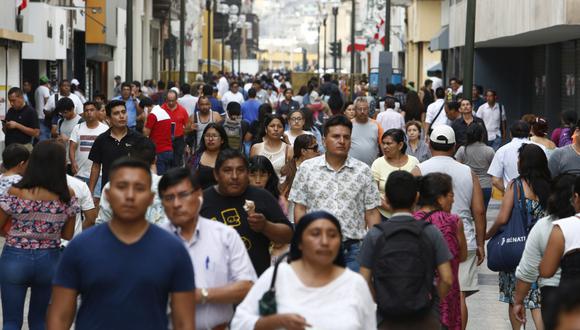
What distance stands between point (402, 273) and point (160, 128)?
1036cm

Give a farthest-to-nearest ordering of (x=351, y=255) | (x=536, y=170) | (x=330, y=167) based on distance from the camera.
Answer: (x=536, y=170), (x=330, y=167), (x=351, y=255)

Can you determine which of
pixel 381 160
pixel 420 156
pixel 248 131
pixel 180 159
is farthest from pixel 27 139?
pixel 381 160

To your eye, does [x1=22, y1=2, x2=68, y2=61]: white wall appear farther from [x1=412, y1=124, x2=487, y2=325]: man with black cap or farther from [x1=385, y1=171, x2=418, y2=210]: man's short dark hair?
[x1=385, y1=171, x2=418, y2=210]: man's short dark hair

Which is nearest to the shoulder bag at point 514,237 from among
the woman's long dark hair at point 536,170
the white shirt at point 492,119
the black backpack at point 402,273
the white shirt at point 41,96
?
the woman's long dark hair at point 536,170

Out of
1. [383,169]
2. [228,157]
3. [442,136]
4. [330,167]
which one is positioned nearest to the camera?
[228,157]

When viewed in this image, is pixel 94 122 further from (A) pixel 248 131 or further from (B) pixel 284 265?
(B) pixel 284 265

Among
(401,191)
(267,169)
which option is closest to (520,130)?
(267,169)

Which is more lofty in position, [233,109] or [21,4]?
[21,4]

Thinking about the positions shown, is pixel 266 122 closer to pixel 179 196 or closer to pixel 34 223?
pixel 34 223

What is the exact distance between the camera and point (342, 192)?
8.79 m

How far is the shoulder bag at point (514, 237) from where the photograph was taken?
31.3ft

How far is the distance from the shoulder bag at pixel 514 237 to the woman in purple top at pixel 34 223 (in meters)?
3.13

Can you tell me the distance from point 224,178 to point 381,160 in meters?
4.02

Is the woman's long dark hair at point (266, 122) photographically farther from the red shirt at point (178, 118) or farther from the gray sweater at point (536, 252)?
the red shirt at point (178, 118)
